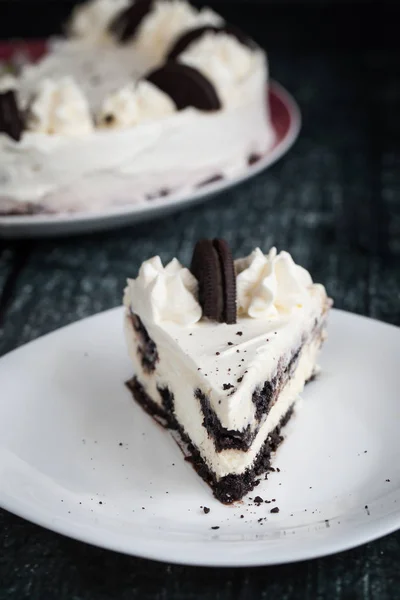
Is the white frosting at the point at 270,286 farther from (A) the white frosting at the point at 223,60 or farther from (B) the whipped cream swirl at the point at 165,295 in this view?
(A) the white frosting at the point at 223,60

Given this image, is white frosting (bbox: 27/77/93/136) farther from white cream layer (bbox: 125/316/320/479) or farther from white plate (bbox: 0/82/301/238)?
white cream layer (bbox: 125/316/320/479)

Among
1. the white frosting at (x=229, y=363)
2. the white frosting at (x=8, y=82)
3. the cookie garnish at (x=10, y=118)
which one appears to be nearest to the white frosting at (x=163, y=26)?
the white frosting at (x=8, y=82)

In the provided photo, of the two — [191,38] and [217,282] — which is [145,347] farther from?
[191,38]

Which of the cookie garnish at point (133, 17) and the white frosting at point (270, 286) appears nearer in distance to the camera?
the white frosting at point (270, 286)

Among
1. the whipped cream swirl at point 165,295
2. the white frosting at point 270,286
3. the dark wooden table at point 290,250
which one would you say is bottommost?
the dark wooden table at point 290,250

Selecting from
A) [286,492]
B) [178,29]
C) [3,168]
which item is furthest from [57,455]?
[178,29]

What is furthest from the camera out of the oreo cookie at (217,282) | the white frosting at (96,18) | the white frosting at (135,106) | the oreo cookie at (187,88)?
the white frosting at (96,18)

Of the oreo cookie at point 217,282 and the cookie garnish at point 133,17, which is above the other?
Answer: the oreo cookie at point 217,282
